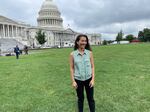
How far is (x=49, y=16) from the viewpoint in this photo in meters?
161

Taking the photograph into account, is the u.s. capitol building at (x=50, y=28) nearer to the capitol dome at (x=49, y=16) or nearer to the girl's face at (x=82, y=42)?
the capitol dome at (x=49, y=16)

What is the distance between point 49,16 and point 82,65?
157 metres

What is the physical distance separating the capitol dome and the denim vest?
513 ft

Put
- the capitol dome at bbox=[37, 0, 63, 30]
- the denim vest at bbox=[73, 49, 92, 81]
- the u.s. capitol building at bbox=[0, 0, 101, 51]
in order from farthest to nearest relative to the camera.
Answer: the capitol dome at bbox=[37, 0, 63, 30] → the u.s. capitol building at bbox=[0, 0, 101, 51] → the denim vest at bbox=[73, 49, 92, 81]

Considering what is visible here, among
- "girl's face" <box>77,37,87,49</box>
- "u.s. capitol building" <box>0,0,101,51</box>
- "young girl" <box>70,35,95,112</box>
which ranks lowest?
"young girl" <box>70,35,95,112</box>

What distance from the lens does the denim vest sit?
5801 millimetres

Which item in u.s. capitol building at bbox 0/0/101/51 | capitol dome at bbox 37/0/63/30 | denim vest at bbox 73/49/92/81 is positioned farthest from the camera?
capitol dome at bbox 37/0/63/30

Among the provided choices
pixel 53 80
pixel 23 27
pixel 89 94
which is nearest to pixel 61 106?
pixel 89 94

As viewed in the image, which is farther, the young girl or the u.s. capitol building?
the u.s. capitol building

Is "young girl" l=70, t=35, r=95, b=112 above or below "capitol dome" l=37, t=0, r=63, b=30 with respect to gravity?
below

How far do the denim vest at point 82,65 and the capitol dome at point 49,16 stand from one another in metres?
156

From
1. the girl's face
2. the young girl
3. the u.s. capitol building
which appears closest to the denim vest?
the young girl

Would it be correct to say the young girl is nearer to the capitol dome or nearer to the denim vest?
→ the denim vest

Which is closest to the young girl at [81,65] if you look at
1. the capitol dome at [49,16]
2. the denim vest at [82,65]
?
the denim vest at [82,65]
